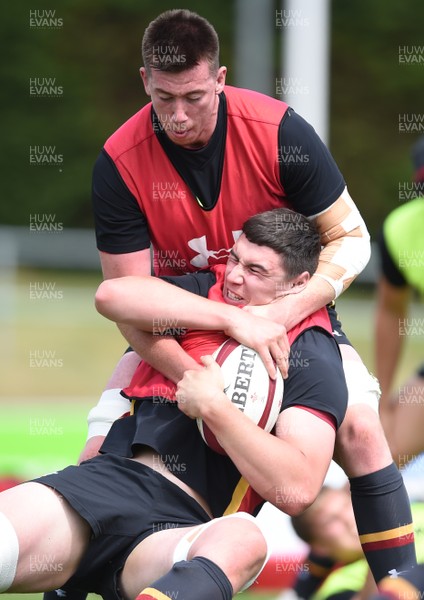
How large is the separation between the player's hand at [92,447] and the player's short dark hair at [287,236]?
0.92 m

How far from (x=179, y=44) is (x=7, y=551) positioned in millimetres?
1669

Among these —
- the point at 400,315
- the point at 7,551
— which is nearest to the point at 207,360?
the point at 7,551

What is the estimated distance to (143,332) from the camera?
12.8 ft

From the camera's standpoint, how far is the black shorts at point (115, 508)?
3.58 meters

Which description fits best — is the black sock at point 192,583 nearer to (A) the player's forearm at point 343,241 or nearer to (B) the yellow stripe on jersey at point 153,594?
(B) the yellow stripe on jersey at point 153,594

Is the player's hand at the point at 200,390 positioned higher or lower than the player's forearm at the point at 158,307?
lower

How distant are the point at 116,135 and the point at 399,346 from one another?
2059 mm

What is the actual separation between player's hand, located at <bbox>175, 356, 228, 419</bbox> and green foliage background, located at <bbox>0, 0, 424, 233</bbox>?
1198 centimetres

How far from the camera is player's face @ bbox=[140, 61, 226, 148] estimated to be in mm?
3742

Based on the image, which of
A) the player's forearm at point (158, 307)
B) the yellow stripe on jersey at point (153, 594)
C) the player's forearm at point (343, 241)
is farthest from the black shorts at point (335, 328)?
the yellow stripe on jersey at point (153, 594)

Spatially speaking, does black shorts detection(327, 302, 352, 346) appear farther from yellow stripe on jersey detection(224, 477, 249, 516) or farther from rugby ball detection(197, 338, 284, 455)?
yellow stripe on jersey detection(224, 477, 249, 516)

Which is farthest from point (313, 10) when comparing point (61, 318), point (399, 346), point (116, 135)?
point (61, 318)

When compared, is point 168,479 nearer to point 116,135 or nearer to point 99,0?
point 116,135

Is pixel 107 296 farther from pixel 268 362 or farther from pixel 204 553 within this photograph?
pixel 204 553
